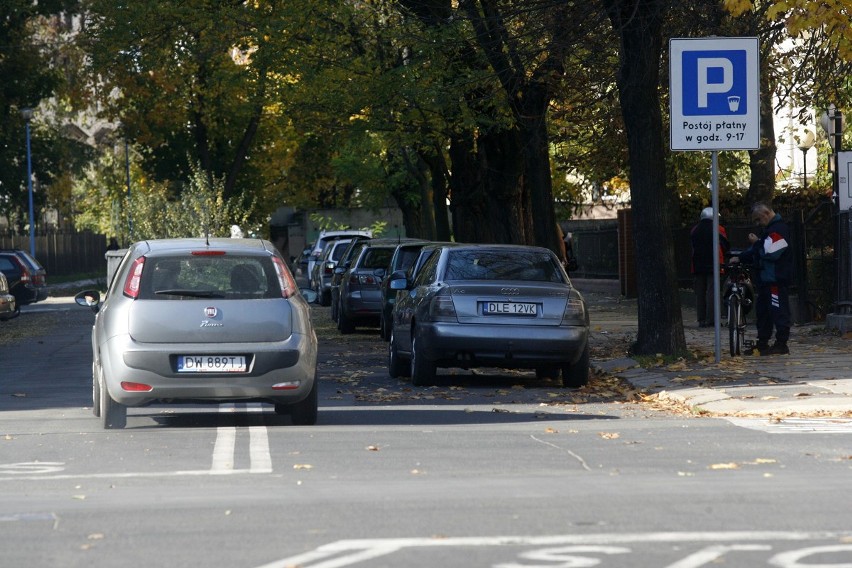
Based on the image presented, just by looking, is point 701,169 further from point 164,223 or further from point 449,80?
point 164,223

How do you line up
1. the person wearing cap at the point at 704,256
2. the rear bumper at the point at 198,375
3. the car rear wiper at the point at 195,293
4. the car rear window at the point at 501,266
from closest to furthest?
1. the rear bumper at the point at 198,375
2. the car rear wiper at the point at 195,293
3. the car rear window at the point at 501,266
4. the person wearing cap at the point at 704,256

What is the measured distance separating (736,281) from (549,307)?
3.85 meters

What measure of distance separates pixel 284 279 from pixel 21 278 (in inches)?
1018

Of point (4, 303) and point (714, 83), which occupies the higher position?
point (714, 83)

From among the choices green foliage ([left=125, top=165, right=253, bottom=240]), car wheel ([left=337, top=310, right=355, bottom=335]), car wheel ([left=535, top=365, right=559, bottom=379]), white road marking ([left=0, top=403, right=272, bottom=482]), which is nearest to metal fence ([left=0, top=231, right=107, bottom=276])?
green foliage ([left=125, top=165, right=253, bottom=240])

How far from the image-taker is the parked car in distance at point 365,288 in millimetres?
→ 26702

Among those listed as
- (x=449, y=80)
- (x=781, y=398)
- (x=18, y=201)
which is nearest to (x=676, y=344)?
(x=781, y=398)

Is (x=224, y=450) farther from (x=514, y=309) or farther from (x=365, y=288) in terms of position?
(x=365, y=288)

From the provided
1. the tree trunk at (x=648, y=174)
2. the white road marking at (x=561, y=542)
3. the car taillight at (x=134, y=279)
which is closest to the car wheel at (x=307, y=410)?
the car taillight at (x=134, y=279)

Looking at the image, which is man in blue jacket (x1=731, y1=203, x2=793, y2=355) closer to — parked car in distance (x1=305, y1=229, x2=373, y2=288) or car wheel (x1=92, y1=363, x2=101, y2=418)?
car wheel (x1=92, y1=363, x2=101, y2=418)

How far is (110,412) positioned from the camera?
12570mm

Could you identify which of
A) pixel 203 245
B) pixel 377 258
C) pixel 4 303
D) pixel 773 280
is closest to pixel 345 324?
pixel 377 258

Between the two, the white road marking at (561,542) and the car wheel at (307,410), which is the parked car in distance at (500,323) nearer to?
the car wheel at (307,410)

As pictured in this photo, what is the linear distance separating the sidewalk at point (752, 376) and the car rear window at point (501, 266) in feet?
4.65
